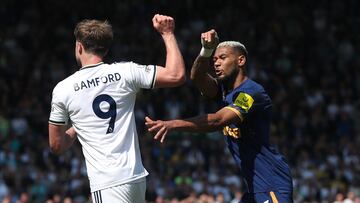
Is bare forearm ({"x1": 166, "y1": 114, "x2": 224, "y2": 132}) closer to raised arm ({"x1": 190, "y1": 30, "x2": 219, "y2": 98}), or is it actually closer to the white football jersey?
the white football jersey

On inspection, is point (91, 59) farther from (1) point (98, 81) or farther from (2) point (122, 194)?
(2) point (122, 194)

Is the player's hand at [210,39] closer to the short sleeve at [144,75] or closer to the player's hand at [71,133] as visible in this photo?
the short sleeve at [144,75]

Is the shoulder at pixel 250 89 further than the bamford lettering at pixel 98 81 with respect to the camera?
Yes

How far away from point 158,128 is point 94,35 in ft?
2.92

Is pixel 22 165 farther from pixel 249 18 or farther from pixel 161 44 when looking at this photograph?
pixel 249 18

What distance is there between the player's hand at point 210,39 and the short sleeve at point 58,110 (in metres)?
1.46

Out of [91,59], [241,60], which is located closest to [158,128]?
[91,59]

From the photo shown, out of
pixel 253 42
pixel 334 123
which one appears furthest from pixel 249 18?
pixel 334 123

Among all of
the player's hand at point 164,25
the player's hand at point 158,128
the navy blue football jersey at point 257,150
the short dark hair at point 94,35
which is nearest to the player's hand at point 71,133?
the short dark hair at point 94,35

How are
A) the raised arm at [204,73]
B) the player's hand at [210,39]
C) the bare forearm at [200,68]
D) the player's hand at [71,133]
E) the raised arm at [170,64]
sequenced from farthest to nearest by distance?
1. the bare forearm at [200,68]
2. the raised arm at [204,73]
3. the player's hand at [210,39]
4. the player's hand at [71,133]
5. the raised arm at [170,64]

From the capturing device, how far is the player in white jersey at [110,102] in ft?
20.9

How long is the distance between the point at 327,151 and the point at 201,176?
13.2 ft

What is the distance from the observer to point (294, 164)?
2112cm

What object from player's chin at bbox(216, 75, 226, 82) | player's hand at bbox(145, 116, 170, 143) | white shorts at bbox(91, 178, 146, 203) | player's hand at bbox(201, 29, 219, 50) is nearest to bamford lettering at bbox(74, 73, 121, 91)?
player's hand at bbox(145, 116, 170, 143)
